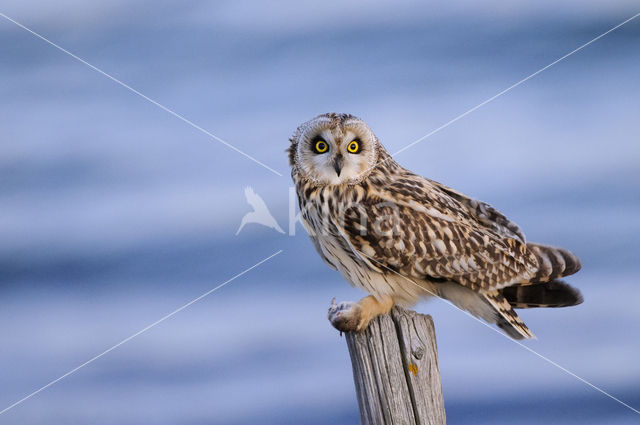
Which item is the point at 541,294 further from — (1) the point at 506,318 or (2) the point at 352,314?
(2) the point at 352,314

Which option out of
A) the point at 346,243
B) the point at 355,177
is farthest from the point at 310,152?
the point at 346,243

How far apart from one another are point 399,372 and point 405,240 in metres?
0.69

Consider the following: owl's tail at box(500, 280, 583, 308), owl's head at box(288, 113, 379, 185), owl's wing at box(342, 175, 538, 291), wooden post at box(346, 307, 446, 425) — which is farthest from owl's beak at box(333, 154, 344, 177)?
owl's tail at box(500, 280, 583, 308)

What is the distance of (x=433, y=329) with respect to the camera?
2.31 m

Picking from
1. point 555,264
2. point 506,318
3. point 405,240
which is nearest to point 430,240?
point 405,240

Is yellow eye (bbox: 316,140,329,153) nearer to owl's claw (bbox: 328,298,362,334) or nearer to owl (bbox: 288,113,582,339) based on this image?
owl (bbox: 288,113,582,339)

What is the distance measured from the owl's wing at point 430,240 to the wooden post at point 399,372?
20.1 inches

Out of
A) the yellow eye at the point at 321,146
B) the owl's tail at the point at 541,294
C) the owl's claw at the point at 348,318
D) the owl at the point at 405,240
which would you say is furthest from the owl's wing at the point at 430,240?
the owl's claw at the point at 348,318

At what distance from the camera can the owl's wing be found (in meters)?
2.77

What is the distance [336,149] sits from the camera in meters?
2.79

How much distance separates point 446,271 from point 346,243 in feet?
1.47

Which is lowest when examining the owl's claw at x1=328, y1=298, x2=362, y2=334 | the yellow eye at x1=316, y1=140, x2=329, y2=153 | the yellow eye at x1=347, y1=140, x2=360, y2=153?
the owl's claw at x1=328, y1=298, x2=362, y2=334

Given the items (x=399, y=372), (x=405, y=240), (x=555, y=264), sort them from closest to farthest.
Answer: (x=399, y=372)
(x=405, y=240)
(x=555, y=264)

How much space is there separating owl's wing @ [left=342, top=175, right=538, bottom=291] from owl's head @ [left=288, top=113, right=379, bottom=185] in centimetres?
12
